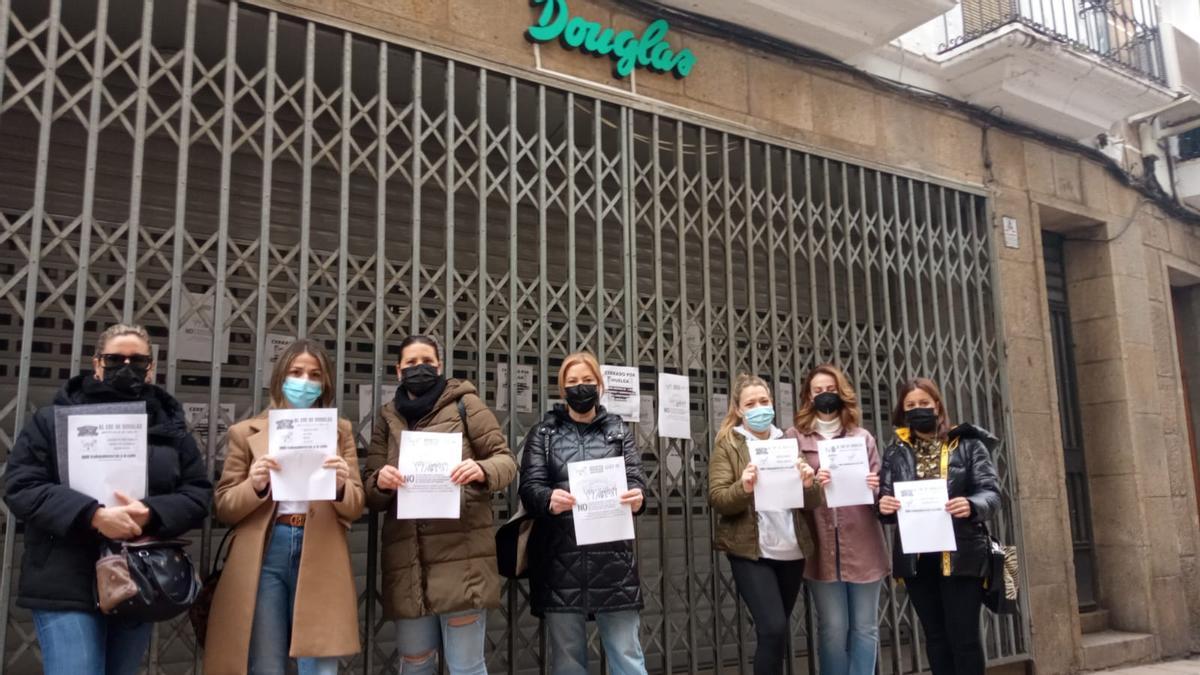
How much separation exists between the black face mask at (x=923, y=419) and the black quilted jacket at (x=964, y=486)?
0.10m

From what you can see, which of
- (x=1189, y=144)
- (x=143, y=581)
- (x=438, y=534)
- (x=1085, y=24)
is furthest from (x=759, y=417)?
(x=1189, y=144)

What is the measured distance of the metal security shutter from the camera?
15.0ft

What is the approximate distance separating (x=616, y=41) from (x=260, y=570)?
4.16m

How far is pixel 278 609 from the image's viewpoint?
12.5 ft

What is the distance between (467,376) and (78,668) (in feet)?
10.1

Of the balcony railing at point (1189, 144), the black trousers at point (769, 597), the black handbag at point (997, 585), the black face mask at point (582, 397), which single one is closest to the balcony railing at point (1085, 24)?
the balcony railing at point (1189, 144)

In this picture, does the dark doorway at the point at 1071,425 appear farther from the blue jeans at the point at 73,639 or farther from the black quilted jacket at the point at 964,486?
the blue jeans at the point at 73,639

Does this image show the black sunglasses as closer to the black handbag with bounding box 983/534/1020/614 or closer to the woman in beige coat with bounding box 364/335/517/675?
the woman in beige coat with bounding box 364/335/517/675

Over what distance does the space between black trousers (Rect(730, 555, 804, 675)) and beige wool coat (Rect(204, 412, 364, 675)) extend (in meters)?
2.04

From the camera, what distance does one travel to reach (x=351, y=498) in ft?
12.6

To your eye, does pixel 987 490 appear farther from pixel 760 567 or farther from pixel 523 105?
pixel 523 105

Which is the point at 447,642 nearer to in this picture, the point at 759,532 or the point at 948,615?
the point at 759,532

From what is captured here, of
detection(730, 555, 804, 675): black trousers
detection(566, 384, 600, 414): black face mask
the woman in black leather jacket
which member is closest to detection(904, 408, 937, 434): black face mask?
the woman in black leather jacket

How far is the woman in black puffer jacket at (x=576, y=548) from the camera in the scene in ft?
14.2
